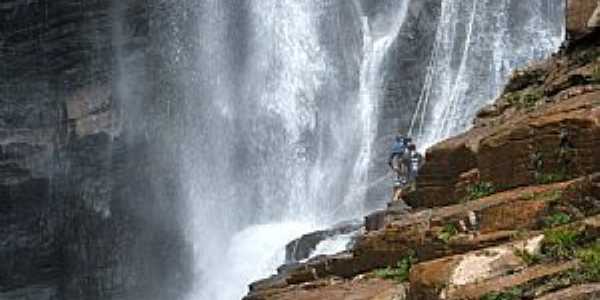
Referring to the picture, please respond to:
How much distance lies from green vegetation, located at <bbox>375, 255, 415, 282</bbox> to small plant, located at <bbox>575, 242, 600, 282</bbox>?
10.5 feet

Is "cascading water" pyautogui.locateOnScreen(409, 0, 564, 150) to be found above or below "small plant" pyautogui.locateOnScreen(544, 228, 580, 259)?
above

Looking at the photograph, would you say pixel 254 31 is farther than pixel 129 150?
Yes

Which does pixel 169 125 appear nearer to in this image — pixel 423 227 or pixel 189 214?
pixel 189 214

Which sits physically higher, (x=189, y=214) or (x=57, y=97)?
(x=57, y=97)

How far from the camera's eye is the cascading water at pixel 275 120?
4062cm

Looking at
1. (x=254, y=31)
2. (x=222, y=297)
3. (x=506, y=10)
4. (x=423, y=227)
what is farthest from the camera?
(x=254, y=31)

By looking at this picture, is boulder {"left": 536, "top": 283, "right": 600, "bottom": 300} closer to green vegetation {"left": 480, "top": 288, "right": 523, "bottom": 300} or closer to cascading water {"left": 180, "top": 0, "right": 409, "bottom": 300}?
green vegetation {"left": 480, "top": 288, "right": 523, "bottom": 300}

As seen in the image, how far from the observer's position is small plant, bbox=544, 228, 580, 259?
345 inches

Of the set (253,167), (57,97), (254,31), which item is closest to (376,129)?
(253,167)

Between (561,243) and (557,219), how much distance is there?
0.82 metres

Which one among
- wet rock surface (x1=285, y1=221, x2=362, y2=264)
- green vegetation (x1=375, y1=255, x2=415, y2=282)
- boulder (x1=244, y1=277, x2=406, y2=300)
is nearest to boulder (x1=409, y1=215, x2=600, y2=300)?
boulder (x1=244, y1=277, x2=406, y2=300)

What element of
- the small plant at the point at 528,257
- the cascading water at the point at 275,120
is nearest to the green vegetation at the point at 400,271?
the small plant at the point at 528,257

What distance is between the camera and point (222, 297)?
122 ft

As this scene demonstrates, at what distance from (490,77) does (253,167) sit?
1068 cm
